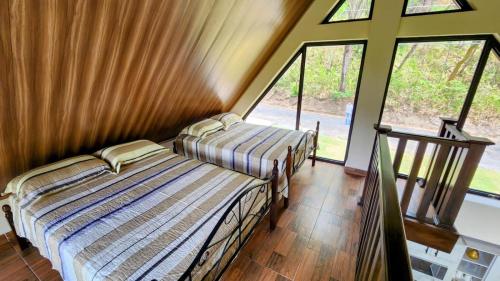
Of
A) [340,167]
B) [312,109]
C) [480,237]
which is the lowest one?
[480,237]

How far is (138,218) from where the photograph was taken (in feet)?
5.31

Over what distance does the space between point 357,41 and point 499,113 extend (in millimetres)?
1980

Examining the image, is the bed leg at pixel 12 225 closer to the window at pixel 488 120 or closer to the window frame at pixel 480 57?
the window frame at pixel 480 57

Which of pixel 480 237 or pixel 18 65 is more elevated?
pixel 18 65

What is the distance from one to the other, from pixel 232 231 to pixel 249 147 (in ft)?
4.71

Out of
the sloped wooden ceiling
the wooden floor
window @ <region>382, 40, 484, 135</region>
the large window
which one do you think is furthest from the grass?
the sloped wooden ceiling

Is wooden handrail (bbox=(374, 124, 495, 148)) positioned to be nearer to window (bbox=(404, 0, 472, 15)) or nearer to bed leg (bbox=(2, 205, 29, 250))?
window (bbox=(404, 0, 472, 15))

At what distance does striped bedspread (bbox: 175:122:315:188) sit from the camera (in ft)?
8.80

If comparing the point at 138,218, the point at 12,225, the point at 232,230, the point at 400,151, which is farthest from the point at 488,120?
the point at 12,225

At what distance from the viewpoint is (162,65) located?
217 centimetres

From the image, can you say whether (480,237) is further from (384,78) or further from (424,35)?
(424,35)

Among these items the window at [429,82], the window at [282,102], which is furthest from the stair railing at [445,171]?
the window at [282,102]

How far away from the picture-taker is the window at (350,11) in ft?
10.5

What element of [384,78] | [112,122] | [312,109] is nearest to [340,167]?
[312,109]
